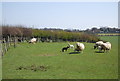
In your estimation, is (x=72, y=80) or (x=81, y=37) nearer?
(x=72, y=80)

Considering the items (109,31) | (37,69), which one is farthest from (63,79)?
(109,31)

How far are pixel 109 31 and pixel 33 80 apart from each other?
120 meters

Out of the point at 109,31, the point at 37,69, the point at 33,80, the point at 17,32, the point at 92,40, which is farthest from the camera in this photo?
the point at 109,31

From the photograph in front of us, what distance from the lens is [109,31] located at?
12406cm

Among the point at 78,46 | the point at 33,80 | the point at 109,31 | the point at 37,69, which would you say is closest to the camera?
the point at 33,80

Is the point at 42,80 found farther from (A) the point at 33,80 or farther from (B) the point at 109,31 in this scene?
(B) the point at 109,31

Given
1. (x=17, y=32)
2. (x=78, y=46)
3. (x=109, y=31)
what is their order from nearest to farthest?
(x=78, y=46), (x=17, y=32), (x=109, y=31)

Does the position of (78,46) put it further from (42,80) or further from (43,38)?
(43,38)

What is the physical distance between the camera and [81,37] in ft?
231

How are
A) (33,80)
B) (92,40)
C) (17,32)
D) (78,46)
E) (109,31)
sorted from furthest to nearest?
(109,31) → (92,40) → (17,32) → (78,46) → (33,80)

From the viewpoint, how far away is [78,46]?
25.0 meters

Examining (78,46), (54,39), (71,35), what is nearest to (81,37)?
(71,35)

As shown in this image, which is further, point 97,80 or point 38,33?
point 38,33

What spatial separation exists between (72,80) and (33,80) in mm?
2056
